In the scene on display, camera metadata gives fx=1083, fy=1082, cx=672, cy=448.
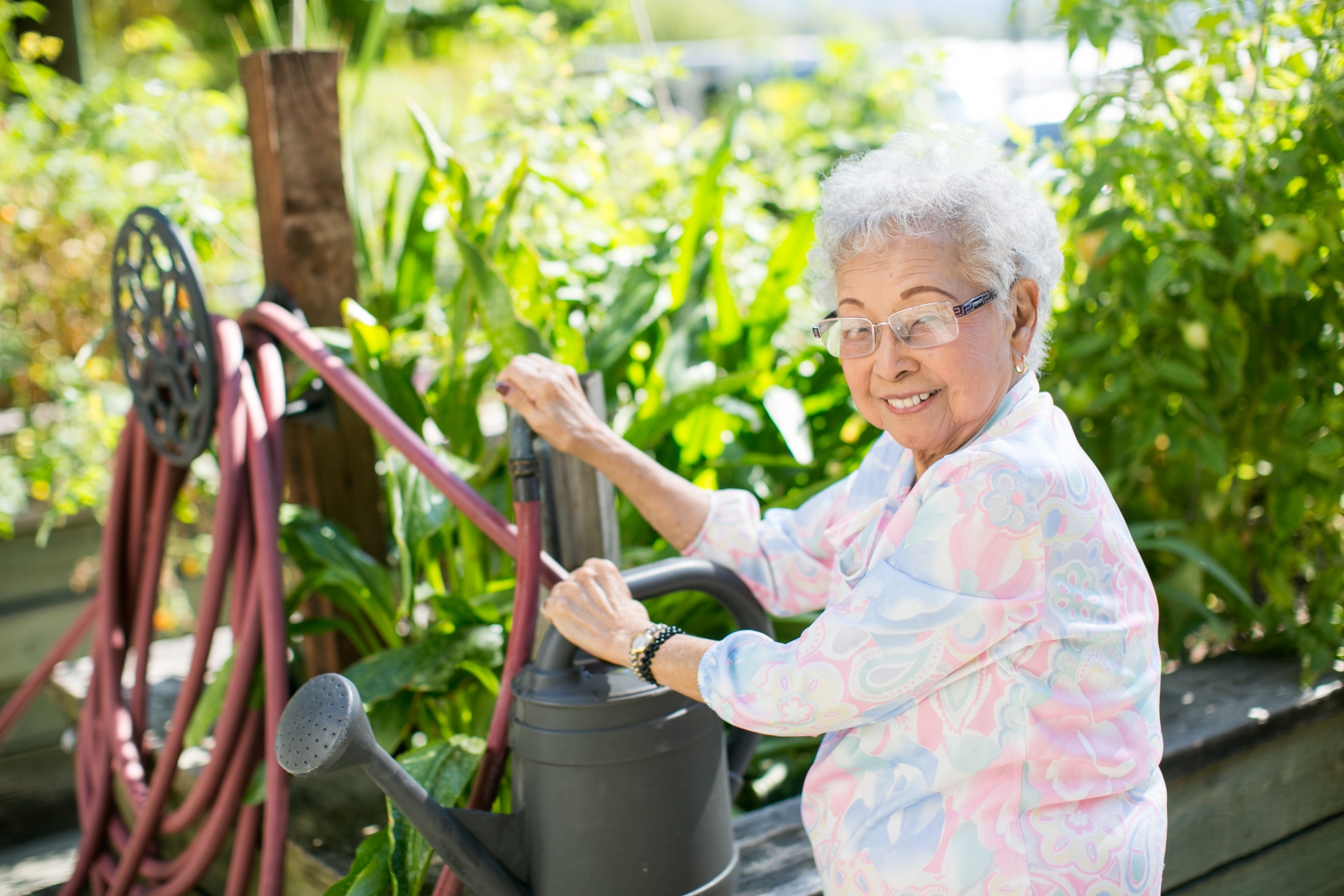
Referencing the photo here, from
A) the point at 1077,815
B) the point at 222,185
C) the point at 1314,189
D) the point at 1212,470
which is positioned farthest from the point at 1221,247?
the point at 222,185

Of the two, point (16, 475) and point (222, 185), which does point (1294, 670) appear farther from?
point (222, 185)

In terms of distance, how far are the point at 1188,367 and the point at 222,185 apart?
3.16 metres

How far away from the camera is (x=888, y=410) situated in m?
1.23

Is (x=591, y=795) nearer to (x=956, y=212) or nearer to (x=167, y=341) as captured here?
(x=956, y=212)

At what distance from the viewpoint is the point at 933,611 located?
41.9 inches

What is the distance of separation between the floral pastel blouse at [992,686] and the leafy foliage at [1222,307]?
979 mm

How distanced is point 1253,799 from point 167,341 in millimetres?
2118

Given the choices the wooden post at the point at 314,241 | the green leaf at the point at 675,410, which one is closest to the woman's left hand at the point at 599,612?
the green leaf at the point at 675,410

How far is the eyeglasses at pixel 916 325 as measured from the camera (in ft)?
3.79

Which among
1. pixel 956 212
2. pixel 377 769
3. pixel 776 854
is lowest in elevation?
pixel 776 854

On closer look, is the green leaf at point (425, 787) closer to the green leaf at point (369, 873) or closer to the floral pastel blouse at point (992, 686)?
the green leaf at point (369, 873)

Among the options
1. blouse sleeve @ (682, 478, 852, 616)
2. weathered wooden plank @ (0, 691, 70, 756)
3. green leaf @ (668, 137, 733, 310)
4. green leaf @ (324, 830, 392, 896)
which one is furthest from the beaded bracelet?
weathered wooden plank @ (0, 691, 70, 756)

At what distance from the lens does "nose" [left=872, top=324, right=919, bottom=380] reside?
1.18 metres

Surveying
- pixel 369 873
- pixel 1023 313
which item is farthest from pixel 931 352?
pixel 369 873
